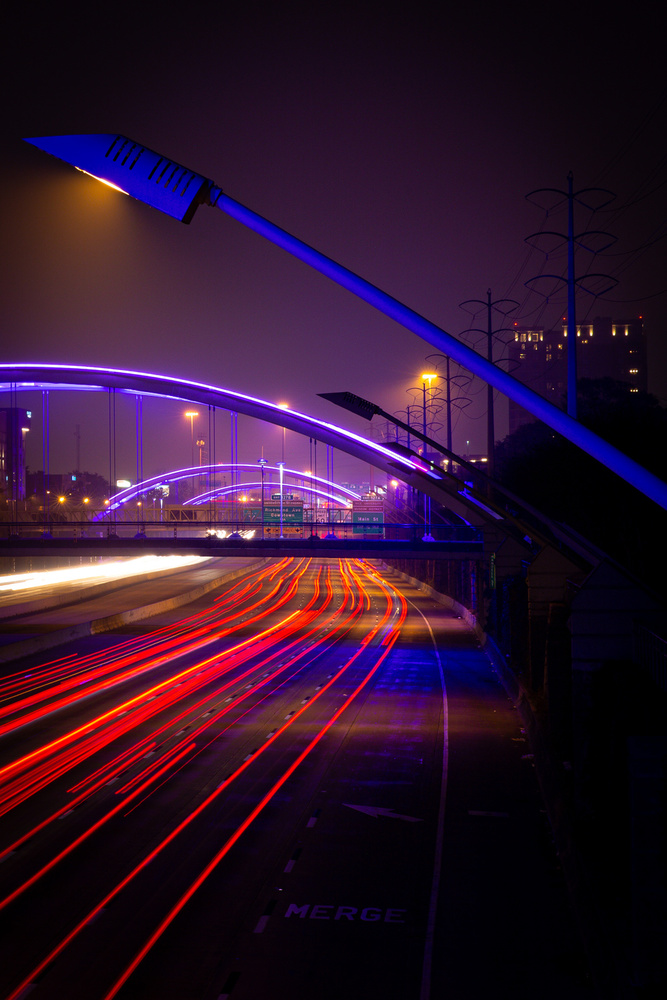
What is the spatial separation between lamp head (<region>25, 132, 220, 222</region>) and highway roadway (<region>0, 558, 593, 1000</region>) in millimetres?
9504

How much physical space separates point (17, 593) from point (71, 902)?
2663 inches

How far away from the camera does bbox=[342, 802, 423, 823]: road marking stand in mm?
17266

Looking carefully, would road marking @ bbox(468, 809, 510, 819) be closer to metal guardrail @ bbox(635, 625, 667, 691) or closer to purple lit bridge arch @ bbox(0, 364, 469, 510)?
metal guardrail @ bbox(635, 625, 667, 691)

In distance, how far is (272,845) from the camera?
15664 millimetres

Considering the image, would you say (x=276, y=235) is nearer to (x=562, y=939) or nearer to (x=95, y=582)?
(x=562, y=939)

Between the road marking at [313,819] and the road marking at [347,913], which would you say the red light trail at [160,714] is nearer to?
the road marking at [313,819]

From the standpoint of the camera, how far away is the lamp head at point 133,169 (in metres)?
9.84

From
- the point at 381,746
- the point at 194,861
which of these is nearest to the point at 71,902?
the point at 194,861

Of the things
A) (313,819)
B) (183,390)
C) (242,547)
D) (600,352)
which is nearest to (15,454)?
(183,390)

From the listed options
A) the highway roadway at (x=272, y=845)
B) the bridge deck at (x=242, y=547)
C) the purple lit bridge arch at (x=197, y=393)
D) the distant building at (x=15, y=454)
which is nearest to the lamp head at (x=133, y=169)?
the highway roadway at (x=272, y=845)

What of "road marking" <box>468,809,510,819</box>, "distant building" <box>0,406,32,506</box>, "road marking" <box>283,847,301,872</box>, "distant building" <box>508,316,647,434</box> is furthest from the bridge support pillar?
"distant building" <box>508,316,647,434</box>

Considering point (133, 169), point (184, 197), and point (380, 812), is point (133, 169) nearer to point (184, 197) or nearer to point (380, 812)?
point (184, 197)

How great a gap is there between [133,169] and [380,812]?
13337 millimetres

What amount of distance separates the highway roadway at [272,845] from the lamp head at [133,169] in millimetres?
9504
